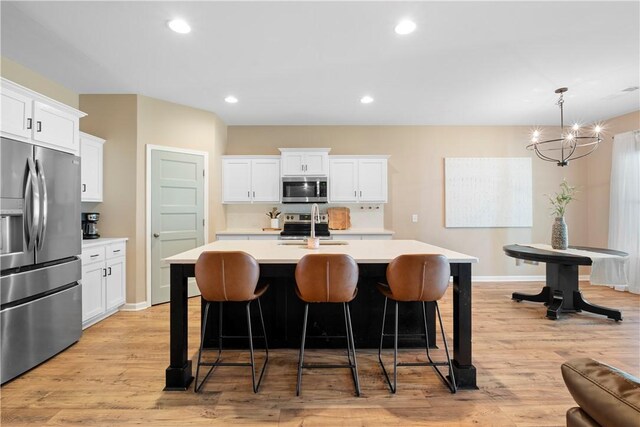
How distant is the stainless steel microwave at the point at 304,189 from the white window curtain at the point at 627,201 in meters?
4.42

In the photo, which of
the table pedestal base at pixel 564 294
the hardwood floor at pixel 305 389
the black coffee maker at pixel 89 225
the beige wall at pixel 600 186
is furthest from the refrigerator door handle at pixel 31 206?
the beige wall at pixel 600 186

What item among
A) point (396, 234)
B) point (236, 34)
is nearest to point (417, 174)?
point (396, 234)

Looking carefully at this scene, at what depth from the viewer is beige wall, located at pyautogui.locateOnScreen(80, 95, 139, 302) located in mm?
3764

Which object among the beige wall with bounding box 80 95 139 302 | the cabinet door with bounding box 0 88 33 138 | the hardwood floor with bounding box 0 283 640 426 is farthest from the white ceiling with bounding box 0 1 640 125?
the hardwood floor with bounding box 0 283 640 426

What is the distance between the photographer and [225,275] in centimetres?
192

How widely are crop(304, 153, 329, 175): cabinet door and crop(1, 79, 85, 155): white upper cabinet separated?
9.38 feet

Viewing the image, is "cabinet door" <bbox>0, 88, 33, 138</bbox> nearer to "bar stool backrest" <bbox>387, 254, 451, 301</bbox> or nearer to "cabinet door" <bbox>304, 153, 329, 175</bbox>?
"bar stool backrest" <bbox>387, 254, 451, 301</bbox>

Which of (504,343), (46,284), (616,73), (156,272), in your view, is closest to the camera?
(46,284)

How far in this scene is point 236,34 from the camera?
2.54 metres

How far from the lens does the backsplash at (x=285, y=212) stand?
201 inches

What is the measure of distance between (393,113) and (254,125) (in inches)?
91.1

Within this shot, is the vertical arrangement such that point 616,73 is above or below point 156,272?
above

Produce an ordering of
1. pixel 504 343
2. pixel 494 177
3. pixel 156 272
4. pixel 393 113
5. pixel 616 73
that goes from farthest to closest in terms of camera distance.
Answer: pixel 494 177, pixel 393 113, pixel 156 272, pixel 616 73, pixel 504 343

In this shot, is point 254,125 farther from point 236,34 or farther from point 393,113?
point 236,34
